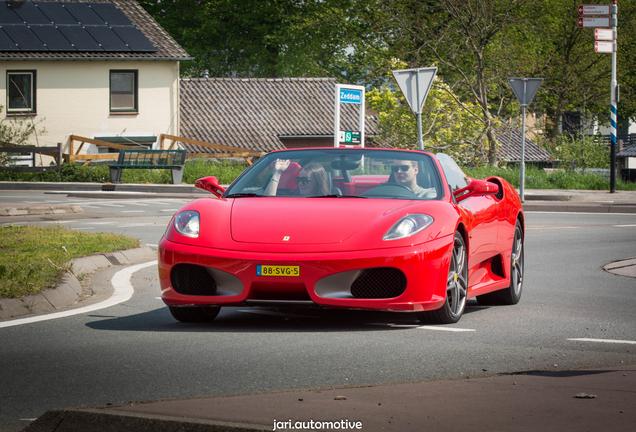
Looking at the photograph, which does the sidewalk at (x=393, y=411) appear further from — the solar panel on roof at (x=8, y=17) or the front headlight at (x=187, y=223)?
the solar panel on roof at (x=8, y=17)

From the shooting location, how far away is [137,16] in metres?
43.7

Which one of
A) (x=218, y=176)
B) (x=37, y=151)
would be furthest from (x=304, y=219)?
(x=37, y=151)

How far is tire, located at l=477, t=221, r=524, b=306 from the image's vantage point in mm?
7586

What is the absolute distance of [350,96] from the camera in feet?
76.4

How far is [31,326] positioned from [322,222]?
7.18 feet

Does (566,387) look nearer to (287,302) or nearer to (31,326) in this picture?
(287,302)

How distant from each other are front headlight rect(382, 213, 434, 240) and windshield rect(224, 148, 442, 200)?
61cm

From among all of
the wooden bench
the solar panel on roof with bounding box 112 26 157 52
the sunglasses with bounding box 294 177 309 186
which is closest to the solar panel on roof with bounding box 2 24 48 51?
the solar panel on roof with bounding box 112 26 157 52

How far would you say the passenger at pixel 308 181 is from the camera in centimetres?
679

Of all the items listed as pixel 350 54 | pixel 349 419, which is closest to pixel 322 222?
pixel 349 419

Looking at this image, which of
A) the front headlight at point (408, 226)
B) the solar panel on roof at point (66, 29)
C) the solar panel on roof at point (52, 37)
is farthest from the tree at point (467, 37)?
the front headlight at point (408, 226)

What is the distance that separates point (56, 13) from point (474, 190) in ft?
125

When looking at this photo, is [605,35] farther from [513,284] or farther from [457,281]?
[457,281]

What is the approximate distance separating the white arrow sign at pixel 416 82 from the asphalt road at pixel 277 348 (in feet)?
33.3
